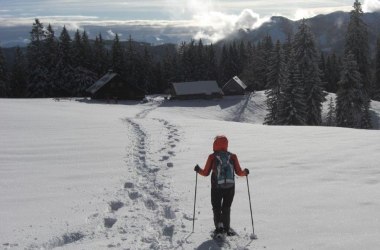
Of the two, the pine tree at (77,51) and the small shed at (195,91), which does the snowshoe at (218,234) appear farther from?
the pine tree at (77,51)

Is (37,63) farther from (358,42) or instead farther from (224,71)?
(358,42)

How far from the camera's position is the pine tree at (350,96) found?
4675cm

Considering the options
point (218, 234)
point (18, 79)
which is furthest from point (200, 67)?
point (218, 234)

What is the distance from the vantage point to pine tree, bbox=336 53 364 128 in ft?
153

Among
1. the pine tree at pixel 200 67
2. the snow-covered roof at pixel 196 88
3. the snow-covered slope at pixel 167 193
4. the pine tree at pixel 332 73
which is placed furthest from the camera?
the pine tree at pixel 332 73

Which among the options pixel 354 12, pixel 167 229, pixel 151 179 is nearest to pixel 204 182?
pixel 151 179

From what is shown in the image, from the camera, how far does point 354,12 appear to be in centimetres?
5231

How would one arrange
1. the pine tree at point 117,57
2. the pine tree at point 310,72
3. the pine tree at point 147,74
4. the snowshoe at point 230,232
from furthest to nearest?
the pine tree at point 147,74, the pine tree at point 117,57, the pine tree at point 310,72, the snowshoe at point 230,232

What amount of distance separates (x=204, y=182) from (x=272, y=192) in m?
1.78

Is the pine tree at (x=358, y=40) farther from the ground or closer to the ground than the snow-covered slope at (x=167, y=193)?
farther from the ground

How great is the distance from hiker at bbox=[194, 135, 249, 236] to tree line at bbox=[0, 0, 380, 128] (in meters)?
37.9

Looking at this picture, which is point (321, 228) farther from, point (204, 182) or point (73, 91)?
point (73, 91)

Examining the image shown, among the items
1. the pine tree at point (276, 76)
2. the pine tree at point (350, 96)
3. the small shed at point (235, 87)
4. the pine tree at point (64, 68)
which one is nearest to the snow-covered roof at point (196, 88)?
the small shed at point (235, 87)

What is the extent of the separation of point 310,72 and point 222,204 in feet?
149
